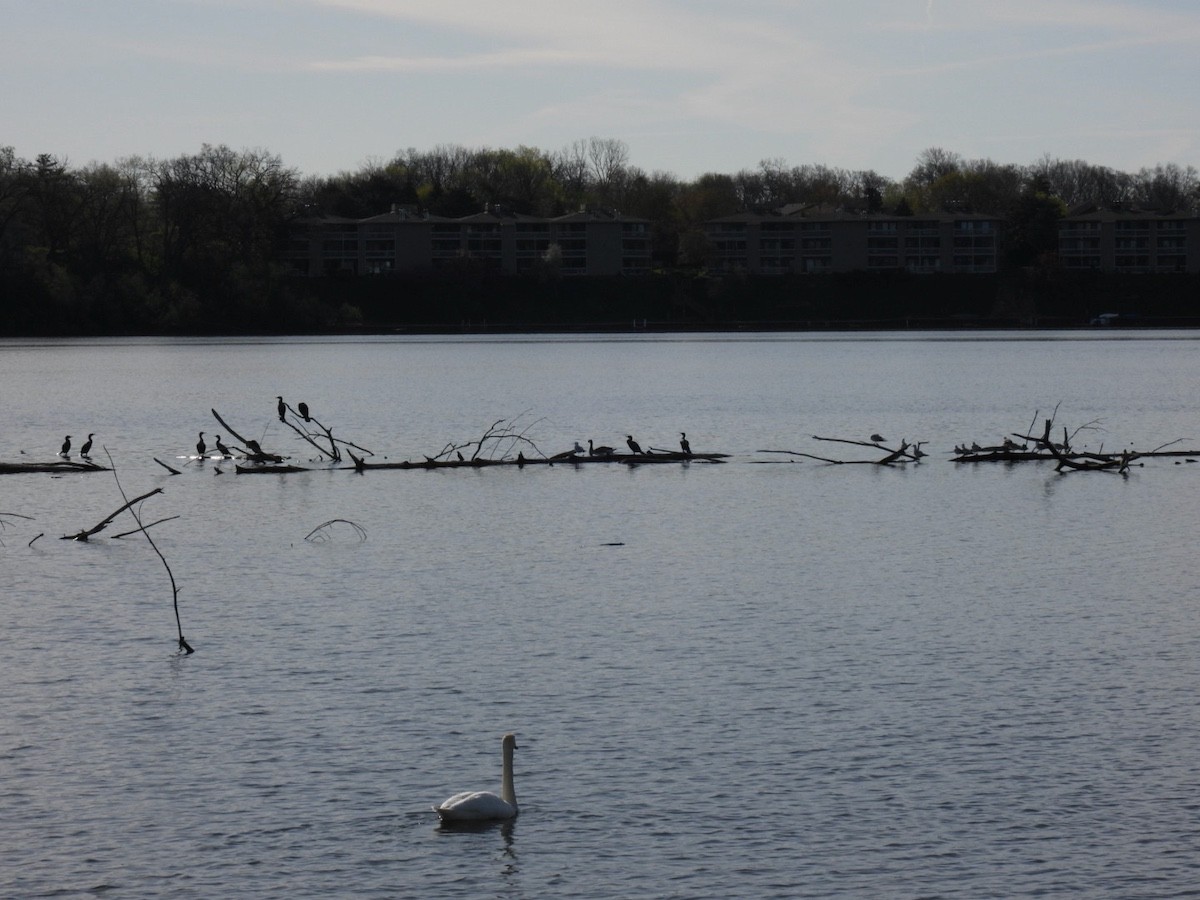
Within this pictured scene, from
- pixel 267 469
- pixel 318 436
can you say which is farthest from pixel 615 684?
pixel 318 436

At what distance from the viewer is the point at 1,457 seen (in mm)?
57625

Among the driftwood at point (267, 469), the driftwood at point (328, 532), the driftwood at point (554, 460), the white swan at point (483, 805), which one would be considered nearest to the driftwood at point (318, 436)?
the driftwood at point (554, 460)

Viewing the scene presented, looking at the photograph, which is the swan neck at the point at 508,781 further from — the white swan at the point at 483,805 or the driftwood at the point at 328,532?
the driftwood at the point at 328,532

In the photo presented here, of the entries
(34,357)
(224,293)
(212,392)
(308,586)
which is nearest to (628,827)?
(308,586)

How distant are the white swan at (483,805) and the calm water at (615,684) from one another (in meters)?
0.24

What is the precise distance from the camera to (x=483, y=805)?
653 inches

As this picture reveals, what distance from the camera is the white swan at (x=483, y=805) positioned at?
54.4 ft

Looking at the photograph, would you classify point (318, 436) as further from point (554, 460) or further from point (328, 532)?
point (328, 532)

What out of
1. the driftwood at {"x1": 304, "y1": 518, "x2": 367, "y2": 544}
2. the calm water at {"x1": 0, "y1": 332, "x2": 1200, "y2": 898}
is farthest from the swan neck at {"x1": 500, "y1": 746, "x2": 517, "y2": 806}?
the driftwood at {"x1": 304, "y1": 518, "x2": 367, "y2": 544}

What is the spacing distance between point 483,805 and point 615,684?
6221 millimetres

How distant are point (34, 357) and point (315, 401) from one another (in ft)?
251

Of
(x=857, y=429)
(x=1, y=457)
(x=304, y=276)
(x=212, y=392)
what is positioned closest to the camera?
(x=1, y=457)

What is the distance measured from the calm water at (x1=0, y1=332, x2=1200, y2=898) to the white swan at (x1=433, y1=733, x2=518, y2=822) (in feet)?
0.78

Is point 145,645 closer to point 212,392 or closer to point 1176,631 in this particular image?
point 1176,631
